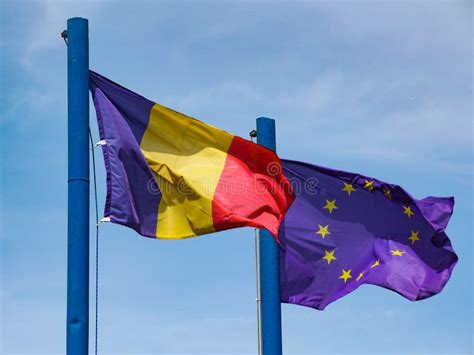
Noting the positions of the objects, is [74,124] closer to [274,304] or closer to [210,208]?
[210,208]

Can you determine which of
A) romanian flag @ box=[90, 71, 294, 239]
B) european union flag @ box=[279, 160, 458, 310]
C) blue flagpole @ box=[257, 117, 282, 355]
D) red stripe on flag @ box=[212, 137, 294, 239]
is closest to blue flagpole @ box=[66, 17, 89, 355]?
romanian flag @ box=[90, 71, 294, 239]

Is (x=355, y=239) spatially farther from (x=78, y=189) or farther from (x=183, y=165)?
(x=78, y=189)

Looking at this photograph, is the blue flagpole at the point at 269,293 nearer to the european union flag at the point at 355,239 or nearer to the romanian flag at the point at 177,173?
the european union flag at the point at 355,239

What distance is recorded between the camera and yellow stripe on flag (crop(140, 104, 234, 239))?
45.1 ft

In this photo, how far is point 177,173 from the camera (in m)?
14.0

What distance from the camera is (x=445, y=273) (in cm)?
1798

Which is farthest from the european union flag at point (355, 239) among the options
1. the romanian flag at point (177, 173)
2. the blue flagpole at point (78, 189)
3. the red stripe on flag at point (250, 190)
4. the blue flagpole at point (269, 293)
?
the blue flagpole at point (78, 189)

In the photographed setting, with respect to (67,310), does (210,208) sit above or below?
above

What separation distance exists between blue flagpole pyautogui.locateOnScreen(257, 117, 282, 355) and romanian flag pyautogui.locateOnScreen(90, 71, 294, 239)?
984 millimetres

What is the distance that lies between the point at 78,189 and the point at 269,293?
4.27 meters

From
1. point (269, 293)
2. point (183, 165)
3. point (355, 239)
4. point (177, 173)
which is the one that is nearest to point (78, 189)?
point (177, 173)

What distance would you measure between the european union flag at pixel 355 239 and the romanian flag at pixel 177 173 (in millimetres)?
1628

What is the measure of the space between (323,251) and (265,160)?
2.25 meters

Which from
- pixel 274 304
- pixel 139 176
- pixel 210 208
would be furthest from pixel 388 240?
pixel 139 176
